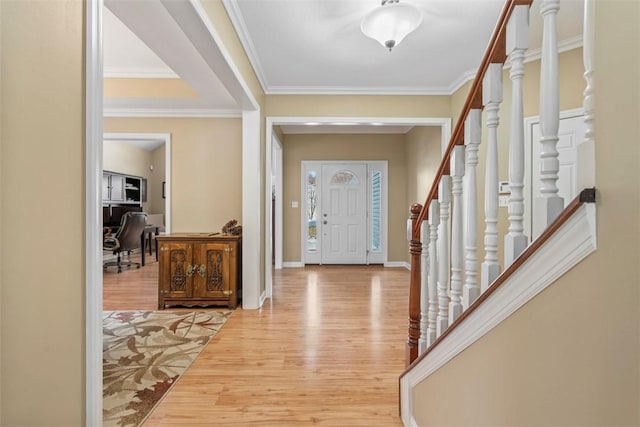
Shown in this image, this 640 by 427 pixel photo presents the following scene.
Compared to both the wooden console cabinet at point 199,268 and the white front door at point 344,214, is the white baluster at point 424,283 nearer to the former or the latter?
the wooden console cabinet at point 199,268

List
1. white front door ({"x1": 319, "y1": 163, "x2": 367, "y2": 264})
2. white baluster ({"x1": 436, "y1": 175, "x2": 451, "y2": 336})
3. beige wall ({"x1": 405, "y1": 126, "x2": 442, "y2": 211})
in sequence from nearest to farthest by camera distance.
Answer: white baluster ({"x1": 436, "y1": 175, "x2": 451, "y2": 336}), beige wall ({"x1": 405, "y1": 126, "x2": 442, "y2": 211}), white front door ({"x1": 319, "y1": 163, "x2": 367, "y2": 264})

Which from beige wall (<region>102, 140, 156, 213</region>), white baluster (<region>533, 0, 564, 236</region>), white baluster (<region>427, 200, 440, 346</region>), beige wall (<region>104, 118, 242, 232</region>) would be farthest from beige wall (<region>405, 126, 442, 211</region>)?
beige wall (<region>102, 140, 156, 213</region>)

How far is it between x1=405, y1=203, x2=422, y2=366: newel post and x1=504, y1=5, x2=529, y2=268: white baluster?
71cm

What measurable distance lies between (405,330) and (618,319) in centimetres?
251

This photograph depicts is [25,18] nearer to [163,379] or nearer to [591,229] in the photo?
[591,229]

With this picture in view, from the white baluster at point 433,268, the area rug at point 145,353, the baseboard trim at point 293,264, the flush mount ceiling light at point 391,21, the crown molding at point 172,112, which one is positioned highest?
the flush mount ceiling light at point 391,21

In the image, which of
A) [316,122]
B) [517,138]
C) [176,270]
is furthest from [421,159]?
[517,138]

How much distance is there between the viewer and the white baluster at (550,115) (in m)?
0.73

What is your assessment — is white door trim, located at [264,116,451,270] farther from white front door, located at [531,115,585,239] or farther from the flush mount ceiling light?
the flush mount ceiling light

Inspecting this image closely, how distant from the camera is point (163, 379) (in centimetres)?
207

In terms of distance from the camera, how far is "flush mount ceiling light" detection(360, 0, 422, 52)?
7.30 feet

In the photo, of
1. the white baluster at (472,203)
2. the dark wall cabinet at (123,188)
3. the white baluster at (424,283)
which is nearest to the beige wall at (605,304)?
the white baluster at (472,203)

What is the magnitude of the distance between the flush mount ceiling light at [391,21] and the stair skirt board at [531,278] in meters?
2.06

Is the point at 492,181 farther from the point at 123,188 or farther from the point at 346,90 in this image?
the point at 123,188
